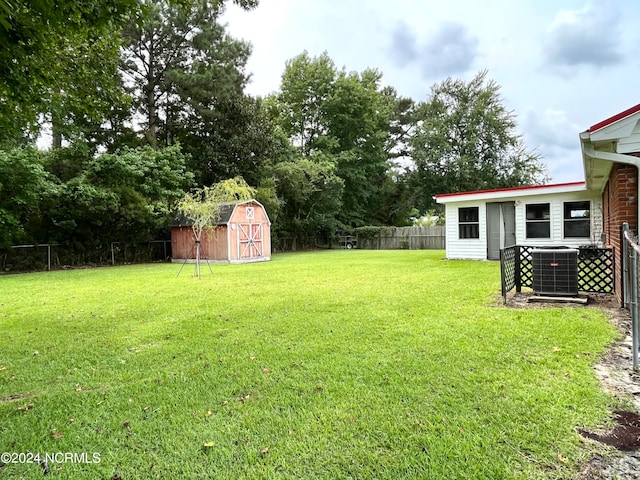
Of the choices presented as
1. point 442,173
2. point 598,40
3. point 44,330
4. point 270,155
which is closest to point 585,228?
point 598,40

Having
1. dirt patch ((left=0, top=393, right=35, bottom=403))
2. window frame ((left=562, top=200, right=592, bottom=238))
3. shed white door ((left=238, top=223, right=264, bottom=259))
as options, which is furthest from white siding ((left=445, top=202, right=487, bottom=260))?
dirt patch ((left=0, top=393, right=35, bottom=403))

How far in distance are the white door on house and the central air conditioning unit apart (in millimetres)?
6959

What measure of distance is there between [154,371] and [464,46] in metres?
14.5

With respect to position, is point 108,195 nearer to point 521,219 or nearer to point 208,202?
point 208,202

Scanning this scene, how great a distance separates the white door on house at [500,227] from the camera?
41.8 ft

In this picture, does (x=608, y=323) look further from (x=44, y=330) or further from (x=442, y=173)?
(x=442, y=173)

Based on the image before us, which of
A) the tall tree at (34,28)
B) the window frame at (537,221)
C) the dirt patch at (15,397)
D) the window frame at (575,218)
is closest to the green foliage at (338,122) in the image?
the window frame at (537,221)

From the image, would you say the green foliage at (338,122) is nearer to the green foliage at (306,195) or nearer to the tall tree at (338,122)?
the tall tree at (338,122)

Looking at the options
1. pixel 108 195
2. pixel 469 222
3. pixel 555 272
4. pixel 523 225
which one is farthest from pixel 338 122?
pixel 555 272

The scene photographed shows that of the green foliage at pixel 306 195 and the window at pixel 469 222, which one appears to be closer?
the window at pixel 469 222

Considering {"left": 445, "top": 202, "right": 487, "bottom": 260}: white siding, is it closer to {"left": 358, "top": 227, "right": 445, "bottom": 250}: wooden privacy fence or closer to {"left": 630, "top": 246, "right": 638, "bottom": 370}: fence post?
{"left": 630, "top": 246, "right": 638, "bottom": 370}: fence post

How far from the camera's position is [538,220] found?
12.1 m

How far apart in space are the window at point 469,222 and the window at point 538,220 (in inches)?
66.3

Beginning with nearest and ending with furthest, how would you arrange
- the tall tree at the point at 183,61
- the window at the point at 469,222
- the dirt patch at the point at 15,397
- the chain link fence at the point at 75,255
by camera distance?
1. the dirt patch at the point at 15,397
2. the window at the point at 469,222
3. the chain link fence at the point at 75,255
4. the tall tree at the point at 183,61
